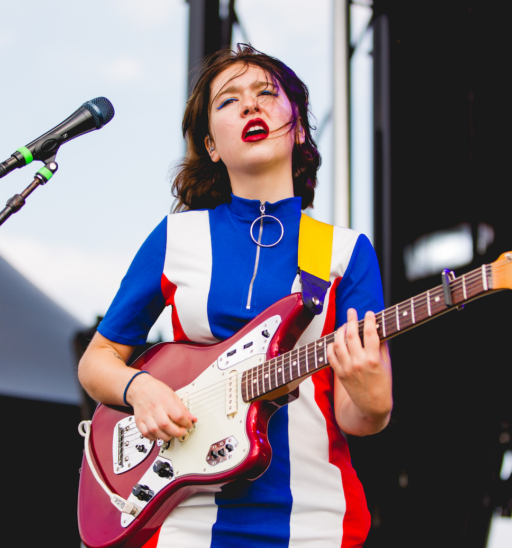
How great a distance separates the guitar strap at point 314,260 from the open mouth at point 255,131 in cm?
22

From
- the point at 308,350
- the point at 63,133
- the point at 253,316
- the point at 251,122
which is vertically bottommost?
the point at 308,350

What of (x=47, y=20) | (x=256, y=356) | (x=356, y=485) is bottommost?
(x=356, y=485)

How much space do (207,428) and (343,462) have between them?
0.96ft

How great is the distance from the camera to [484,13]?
9.61ft

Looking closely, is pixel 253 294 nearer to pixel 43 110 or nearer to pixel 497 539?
pixel 43 110

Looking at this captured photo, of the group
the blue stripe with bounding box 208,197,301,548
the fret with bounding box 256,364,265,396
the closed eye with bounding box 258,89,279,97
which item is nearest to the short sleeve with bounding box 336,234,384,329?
the blue stripe with bounding box 208,197,301,548

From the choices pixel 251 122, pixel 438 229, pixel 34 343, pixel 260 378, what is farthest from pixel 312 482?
pixel 438 229

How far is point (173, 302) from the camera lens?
1.28 metres

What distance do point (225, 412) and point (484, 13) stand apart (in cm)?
279

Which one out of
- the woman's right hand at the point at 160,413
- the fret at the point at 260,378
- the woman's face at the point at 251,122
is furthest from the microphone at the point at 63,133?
the fret at the point at 260,378

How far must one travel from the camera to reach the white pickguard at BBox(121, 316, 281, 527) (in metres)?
1.05

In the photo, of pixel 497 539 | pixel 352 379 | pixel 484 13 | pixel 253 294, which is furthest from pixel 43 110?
pixel 497 539

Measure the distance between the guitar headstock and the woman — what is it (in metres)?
0.22

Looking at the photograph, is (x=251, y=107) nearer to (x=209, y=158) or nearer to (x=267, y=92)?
(x=267, y=92)
